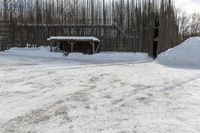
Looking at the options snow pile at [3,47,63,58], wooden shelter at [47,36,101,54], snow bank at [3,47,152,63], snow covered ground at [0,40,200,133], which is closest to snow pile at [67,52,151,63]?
snow bank at [3,47,152,63]

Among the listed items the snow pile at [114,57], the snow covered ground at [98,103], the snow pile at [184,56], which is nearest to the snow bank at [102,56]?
the snow pile at [114,57]

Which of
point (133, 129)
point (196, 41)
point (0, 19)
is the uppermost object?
point (0, 19)

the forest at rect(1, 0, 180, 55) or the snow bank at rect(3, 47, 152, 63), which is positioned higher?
the forest at rect(1, 0, 180, 55)

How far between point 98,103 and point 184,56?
9898 millimetres

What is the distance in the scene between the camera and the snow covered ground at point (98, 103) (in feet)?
16.5

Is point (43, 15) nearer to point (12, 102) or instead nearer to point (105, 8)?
point (105, 8)

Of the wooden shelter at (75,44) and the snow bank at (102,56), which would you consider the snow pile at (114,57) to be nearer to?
the snow bank at (102,56)

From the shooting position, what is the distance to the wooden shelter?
19469 mm

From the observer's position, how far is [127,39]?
19.5m

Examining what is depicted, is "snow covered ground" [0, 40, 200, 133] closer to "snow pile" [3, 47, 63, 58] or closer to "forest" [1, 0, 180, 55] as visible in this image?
"snow pile" [3, 47, 63, 58]

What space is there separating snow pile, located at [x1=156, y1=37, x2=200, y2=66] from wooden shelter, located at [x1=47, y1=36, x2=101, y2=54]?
4594 mm

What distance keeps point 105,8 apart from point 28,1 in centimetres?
673

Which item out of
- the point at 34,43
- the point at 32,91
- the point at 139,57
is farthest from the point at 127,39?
the point at 32,91

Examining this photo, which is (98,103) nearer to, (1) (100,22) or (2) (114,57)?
(2) (114,57)
